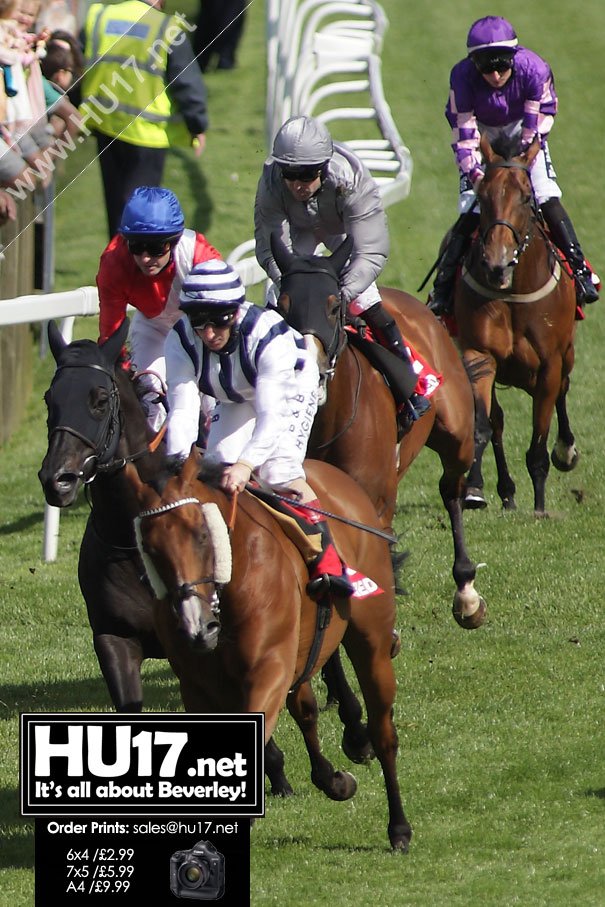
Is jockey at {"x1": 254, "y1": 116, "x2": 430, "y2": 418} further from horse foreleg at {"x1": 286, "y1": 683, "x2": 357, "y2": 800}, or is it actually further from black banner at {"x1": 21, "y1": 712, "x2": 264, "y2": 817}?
black banner at {"x1": 21, "y1": 712, "x2": 264, "y2": 817}

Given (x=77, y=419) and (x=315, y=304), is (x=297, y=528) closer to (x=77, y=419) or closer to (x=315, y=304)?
(x=77, y=419)

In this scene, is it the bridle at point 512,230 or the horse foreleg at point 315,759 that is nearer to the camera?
the horse foreleg at point 315,759

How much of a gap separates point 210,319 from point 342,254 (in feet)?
4.49

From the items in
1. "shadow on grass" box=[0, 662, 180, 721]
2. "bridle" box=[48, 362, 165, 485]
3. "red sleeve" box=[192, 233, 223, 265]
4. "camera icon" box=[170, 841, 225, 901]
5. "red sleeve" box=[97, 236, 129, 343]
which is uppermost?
"bridle" box=[48, 362, 165, 485]

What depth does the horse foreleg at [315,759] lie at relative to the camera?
19.3 feet

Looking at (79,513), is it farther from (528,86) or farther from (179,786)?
(179,786)

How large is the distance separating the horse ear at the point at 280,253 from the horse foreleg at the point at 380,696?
1670mm

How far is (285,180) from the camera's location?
6785mm

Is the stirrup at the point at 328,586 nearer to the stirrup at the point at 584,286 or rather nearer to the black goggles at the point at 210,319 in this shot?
the black goggles at the point at 210,319

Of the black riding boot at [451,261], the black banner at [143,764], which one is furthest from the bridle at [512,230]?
the black banner at [143,764]

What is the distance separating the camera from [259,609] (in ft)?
16.3

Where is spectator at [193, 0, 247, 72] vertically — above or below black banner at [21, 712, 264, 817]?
above

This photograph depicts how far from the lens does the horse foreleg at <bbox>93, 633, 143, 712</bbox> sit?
575 cm

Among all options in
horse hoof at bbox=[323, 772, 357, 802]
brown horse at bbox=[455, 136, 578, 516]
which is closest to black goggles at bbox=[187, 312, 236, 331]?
horse hoof at bbox=[323, 772, 357, 802]
